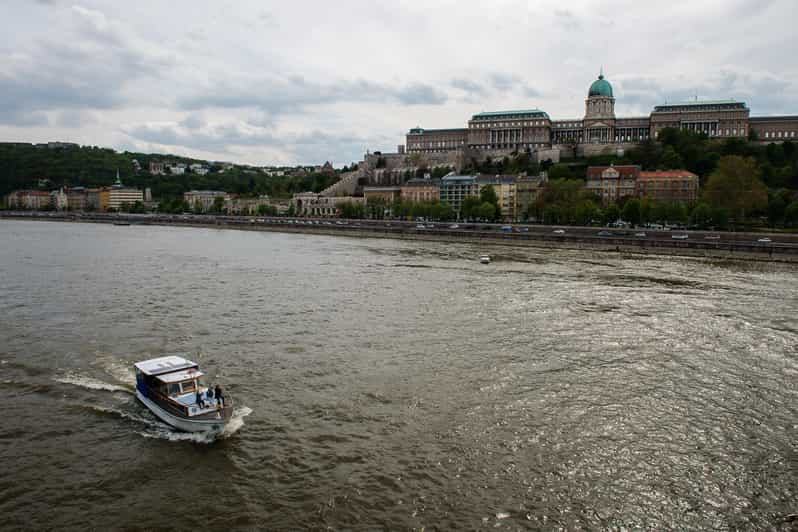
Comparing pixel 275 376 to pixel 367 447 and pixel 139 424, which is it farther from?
pixel 367 447

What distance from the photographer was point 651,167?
105625mm

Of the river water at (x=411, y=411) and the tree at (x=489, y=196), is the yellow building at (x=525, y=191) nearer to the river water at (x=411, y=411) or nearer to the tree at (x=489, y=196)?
the tree at (x=489, y=196)

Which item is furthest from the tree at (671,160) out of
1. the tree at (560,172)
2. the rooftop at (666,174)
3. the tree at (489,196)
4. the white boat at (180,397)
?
the white boat at (180,397)

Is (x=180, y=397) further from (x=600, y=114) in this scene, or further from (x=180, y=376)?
(x=600, y=114)

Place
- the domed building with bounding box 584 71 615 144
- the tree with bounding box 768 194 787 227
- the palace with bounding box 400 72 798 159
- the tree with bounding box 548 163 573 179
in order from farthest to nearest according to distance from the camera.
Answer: the domed building with bounding box 584 71 615 144 → the palace with bounding box 400 72 798 159 → the tree with bounding box 548 163 573 179 → the tree with bounding box 768 194 787 227

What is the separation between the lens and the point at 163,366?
53.5 feet

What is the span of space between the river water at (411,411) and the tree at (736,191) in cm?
4116

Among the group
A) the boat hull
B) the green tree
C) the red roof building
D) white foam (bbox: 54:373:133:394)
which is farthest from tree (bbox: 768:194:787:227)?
white foam (bbox: 54:373:133:394)

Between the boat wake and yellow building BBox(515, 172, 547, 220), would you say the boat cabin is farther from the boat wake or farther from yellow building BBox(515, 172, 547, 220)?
yellow building BBox(515, 172, 547, 220)

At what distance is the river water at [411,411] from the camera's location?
11352mm

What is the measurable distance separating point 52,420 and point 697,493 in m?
14.9

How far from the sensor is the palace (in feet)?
386

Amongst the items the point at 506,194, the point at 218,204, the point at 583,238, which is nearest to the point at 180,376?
the point at 583,238

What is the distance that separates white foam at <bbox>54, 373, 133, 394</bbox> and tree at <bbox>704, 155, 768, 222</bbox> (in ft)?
221
